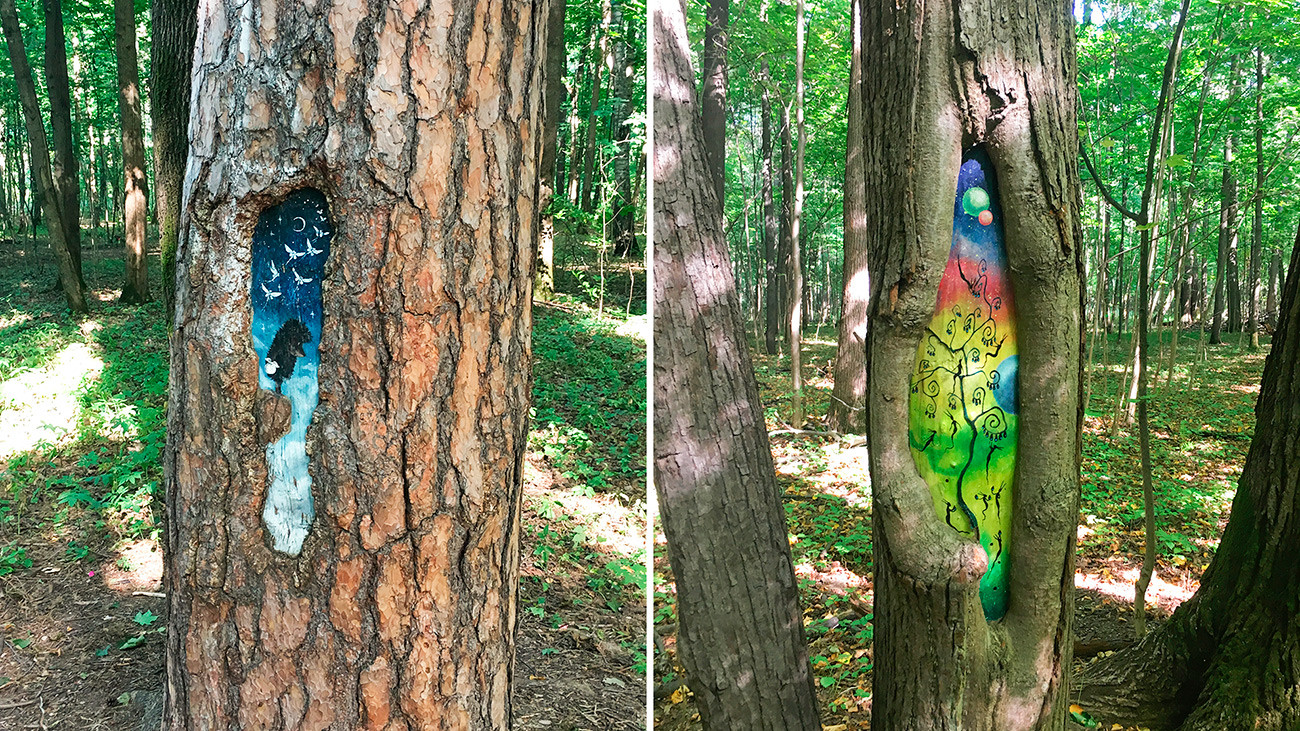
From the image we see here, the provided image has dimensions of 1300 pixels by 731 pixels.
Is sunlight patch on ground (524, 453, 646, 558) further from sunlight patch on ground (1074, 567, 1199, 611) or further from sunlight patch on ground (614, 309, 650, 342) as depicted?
sunlight patch on ground (614, 309, 650, 342)

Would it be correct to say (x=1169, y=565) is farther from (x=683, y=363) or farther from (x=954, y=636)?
(x=683, y=363)

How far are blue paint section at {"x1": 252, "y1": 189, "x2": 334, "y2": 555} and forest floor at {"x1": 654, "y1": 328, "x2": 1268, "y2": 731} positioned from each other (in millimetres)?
1369

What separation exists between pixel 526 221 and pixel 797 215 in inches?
274

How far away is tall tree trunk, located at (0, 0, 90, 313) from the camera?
26.3 feet

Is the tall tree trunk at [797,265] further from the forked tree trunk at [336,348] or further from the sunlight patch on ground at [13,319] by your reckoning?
the sunlight patch on ground at [13,319]

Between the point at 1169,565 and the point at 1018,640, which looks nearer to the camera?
the point at 1018,640

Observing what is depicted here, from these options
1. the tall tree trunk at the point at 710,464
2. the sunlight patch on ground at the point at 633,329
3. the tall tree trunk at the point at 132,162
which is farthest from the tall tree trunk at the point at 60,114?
the tall tree trunk at the point at 710,464

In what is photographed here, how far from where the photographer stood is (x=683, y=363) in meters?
1.91

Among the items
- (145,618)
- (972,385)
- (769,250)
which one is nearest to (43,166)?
(145,618)

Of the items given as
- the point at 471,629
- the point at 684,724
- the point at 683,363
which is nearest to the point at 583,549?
the point at 684,724

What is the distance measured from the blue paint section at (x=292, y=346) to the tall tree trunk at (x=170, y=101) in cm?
243

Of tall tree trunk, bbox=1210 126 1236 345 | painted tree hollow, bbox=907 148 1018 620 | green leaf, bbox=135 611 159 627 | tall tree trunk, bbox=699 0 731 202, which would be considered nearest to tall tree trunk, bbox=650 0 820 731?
painted tree hollow, bbox=907 148 1018 620

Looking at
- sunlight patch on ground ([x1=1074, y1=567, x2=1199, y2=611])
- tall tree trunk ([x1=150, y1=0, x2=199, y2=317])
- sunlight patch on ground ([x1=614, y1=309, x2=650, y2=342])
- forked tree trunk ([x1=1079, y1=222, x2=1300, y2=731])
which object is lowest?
sunlight patch on ground ([x1=1074, y1=567, x2=1199, y2=611])

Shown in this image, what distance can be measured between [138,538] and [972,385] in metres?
4.31
